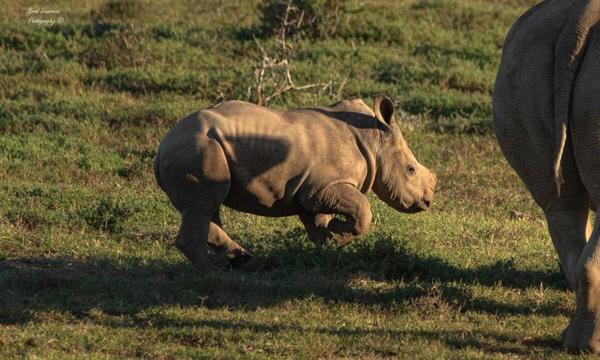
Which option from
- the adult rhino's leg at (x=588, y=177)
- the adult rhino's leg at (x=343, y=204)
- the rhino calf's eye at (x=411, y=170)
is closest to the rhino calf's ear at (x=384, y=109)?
the rhino calf's eye at (x=411, y=170)

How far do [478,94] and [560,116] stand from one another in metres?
8.54

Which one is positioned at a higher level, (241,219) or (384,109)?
(384,109)

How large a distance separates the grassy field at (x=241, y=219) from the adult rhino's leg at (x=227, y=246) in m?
0.07

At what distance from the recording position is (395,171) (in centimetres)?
833

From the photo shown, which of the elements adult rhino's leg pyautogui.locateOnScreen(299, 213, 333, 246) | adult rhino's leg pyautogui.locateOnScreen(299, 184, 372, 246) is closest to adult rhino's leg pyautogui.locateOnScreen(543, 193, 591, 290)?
adult rhino's leg pyautogui.locateOnScreen(299, 184, 372, 246)

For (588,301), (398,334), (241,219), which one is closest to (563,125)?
(588,301)

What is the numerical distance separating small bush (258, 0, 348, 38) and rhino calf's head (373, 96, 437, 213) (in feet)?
25.0

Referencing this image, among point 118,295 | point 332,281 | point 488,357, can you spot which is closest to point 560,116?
point 488,357

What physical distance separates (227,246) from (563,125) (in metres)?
2.62

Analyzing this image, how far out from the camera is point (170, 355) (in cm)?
607

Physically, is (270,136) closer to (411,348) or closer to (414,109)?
(411,348)

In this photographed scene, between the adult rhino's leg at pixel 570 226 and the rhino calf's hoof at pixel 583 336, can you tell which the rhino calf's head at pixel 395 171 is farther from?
the rhino calf's hoof at pixel 583 336

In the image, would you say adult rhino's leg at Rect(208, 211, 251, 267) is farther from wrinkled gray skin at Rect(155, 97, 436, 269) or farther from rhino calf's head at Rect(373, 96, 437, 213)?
rhino calf's head at Rect(373, 96, 437, 213)

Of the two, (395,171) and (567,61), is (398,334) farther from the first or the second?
(395,171)
